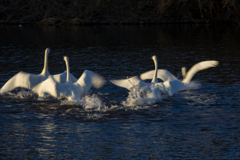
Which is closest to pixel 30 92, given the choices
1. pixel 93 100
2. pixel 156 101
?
pixel 93 100

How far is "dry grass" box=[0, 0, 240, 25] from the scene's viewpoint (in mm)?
39156

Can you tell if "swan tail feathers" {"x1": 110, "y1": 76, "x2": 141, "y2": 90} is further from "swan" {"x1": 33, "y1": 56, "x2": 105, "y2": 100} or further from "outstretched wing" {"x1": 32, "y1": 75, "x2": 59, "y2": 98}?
"outstretched wing" {"x1": 32, "y1": 75, "x2": 59, "y2": 98}

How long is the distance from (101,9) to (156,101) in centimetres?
2950

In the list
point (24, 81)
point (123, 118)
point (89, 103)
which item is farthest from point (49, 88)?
point (123, 118)

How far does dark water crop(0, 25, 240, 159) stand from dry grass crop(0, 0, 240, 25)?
59.0ft

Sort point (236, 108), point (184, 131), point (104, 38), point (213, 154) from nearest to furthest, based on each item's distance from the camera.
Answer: point (213, 154), point (184, 131), point (236, 108), point (104, 38)

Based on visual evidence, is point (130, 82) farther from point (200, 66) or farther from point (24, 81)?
point (24, 81)

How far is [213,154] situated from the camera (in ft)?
28.6

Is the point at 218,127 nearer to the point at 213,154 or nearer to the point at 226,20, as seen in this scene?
the point at 213,154

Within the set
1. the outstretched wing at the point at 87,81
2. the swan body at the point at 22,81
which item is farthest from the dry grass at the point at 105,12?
the outstretched wing at the point at 87,81

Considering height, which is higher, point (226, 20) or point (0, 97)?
point (226, 20)

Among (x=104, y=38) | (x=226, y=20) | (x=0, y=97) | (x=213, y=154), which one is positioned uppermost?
(x=226, y=20)

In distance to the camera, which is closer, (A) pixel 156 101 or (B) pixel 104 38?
(A) pixel 156 101

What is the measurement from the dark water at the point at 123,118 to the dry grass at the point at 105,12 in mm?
17988
